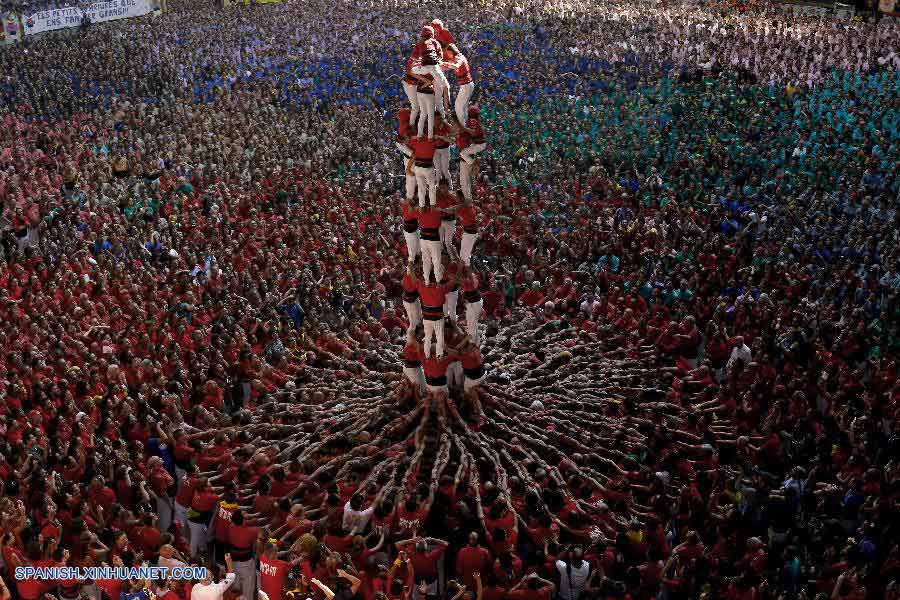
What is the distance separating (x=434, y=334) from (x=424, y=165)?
286cm

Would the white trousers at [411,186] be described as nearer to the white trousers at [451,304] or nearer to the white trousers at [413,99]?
the white trousers at [413,99]

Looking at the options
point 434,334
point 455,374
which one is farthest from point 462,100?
point 455,374

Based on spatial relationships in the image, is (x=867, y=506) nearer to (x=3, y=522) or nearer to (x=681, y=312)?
(x=681, y=312)

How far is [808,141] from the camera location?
28.1 m

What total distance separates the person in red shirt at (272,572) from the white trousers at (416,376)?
479cm

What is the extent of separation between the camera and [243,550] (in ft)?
41.5

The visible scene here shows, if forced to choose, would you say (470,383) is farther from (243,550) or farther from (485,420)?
(243,550)

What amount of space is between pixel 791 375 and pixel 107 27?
38.7 metres

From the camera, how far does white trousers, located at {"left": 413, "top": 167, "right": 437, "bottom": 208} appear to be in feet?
47.3

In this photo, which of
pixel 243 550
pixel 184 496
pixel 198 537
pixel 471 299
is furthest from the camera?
pixel 471 299

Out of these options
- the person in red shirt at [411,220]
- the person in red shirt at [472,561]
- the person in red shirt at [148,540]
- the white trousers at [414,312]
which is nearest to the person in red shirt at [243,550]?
the person in red shirt at [148,540]

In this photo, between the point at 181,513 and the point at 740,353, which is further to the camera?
the point at 740,353

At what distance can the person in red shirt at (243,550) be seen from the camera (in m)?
12.4

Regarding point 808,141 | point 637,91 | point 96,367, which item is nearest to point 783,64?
point 637,91
